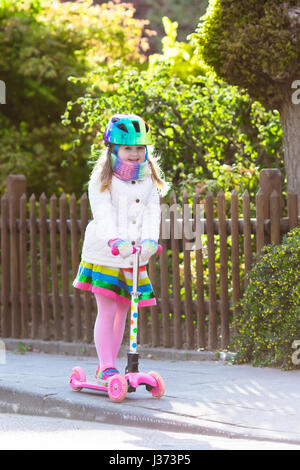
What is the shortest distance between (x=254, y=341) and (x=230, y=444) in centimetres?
246

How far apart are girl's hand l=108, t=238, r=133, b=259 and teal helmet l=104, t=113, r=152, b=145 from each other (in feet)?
2.20

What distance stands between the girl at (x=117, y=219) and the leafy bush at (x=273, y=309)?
126cm

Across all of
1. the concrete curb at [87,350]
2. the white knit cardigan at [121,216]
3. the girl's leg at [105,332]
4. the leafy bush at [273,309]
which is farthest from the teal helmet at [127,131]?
the concrete curb at [87,350]

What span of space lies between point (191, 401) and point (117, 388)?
48cm

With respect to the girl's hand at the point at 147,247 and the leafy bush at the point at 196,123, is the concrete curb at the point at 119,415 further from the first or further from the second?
the leafy bush at the point at 196,123

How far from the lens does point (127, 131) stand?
20.4 ft

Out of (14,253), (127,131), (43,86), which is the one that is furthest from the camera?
(43,86)

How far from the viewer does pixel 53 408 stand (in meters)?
6.12

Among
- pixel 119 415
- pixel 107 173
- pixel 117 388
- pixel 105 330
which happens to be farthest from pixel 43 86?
pixel 119 415

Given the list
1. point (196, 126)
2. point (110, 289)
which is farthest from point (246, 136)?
point (110, 289)

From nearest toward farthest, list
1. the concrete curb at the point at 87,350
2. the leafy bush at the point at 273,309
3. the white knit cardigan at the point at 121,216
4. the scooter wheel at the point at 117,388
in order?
the scooter wheel at the point at 117,388 < the white knit cardigan at the point at 121,216 < the leafy bush at the point at 273,309 < the concrete curb at the point at 87,350

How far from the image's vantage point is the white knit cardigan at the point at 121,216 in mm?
6184

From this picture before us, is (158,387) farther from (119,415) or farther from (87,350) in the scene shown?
(87,350)

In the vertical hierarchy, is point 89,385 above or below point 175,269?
below
